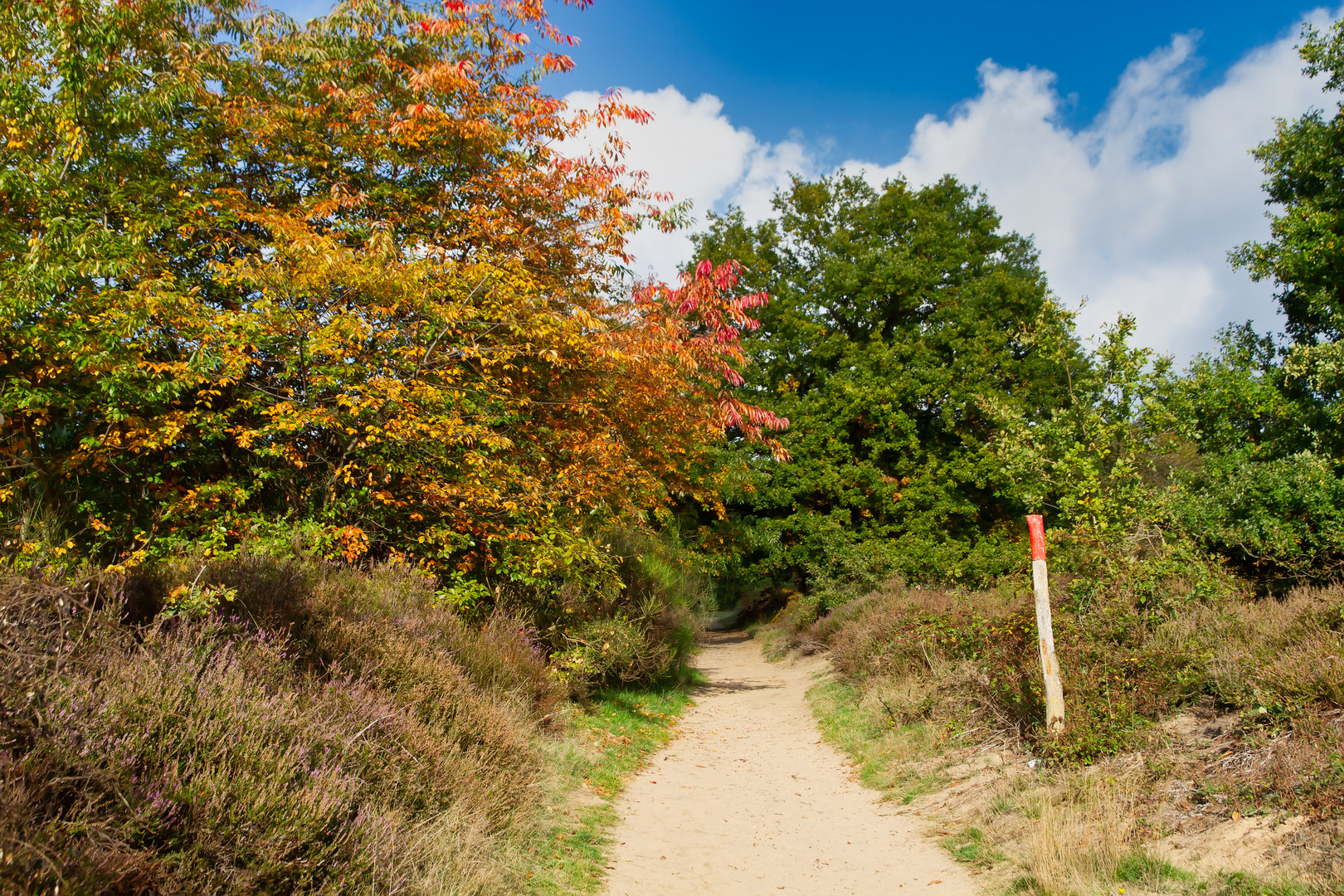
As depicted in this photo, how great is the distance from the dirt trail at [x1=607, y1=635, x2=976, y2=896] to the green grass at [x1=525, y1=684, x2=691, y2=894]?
20 centimetres

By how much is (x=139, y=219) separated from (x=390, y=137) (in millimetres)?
3267

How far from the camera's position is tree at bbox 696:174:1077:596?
20.0 meters

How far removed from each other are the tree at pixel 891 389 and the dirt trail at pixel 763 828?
9825 millimetres

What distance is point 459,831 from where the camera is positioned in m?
4.57

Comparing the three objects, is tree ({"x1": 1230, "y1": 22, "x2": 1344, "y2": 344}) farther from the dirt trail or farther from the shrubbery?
the dirt trail

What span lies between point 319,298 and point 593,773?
20.6 feet

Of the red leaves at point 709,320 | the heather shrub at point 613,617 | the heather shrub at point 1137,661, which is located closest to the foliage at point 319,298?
the red leaves at point 709,320

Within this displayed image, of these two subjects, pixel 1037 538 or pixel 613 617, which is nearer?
pixel 1037 538

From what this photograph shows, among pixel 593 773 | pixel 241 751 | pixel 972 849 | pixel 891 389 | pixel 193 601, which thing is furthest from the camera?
pixel 891 389

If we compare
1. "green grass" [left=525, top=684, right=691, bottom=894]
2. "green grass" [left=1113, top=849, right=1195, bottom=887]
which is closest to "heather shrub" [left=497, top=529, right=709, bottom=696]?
"green grass" [left=525, top=684, right=691, bottom=894]

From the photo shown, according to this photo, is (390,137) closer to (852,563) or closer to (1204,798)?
(1204,798)

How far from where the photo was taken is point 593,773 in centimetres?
754

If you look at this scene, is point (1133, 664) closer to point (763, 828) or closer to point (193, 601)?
point (763, 828)

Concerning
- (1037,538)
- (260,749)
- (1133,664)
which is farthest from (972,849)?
(260,749)
